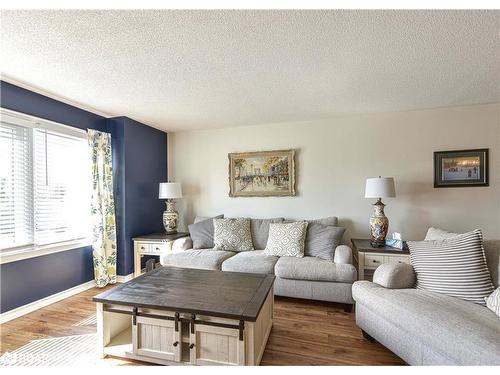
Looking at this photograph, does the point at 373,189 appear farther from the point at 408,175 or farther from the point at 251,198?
the point at 251,198

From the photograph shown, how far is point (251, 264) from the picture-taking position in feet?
8.79

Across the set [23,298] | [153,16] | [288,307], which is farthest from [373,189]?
[23,298]

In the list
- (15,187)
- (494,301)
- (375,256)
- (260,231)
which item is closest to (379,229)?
(375,256)

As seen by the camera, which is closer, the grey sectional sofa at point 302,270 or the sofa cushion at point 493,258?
the sofa cushion at point 493,258

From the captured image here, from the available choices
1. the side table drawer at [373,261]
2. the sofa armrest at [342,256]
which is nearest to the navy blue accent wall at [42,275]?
the sofa armrest at [342,256]

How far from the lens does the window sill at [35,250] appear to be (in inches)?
87.3

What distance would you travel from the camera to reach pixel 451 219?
9.89 ft

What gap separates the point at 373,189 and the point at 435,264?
1.10 metres

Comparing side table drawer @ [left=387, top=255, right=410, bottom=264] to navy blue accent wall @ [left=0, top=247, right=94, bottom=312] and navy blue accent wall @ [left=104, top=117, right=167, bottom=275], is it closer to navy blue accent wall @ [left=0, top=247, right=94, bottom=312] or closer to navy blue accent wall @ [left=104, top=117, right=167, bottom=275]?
navy blue accent wall @ [left=104, top=117, right=167, bottom=275]

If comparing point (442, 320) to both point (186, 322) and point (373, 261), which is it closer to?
point (373, 261)

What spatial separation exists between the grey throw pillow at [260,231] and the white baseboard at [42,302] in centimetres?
213

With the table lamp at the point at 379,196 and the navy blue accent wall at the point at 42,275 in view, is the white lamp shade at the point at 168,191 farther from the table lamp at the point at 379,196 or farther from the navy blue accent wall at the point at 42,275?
the table lamp at the point at 379,196

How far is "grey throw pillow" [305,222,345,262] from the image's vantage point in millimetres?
2784

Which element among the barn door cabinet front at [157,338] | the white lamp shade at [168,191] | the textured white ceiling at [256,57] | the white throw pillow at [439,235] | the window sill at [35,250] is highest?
the textured white ceiling at [256,57]
